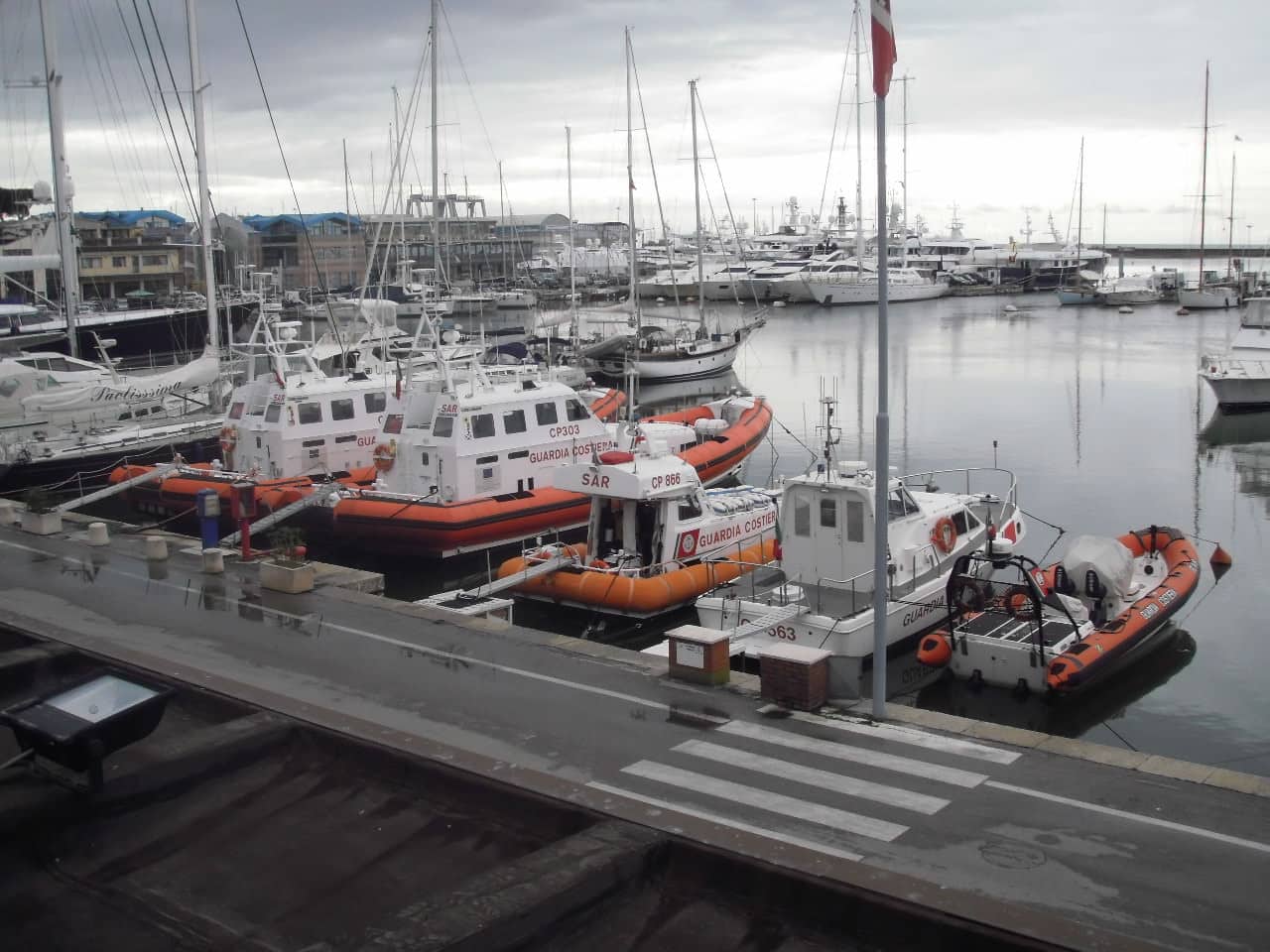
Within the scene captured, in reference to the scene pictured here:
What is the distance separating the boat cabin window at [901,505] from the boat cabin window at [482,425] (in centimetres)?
884

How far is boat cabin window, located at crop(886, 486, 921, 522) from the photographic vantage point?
17.8 metres

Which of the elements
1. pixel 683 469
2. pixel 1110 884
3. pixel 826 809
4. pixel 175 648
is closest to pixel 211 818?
pixel 826 809

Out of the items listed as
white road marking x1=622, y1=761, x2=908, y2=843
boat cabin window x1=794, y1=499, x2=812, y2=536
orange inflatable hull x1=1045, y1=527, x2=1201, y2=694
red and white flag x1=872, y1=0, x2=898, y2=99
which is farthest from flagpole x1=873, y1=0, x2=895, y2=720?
boat cabin window x1=794, y1=499, x2=812, y2=536

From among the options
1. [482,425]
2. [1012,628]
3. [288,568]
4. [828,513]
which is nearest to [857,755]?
[1012,628]

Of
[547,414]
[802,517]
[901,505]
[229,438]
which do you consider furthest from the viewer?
[229,438]

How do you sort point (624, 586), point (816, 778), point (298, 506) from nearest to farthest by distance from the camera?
point (816, 778)
point (624, 586)
point (298, 506)

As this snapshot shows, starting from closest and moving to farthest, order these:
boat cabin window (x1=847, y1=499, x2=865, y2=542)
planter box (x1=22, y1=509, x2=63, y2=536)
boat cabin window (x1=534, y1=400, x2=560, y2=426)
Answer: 1. boat cabin window (x1=847, y1=499, x2=865, y2=542)
2. planter box (x1=22, y1=509, x2=63, y2=536)
3. boat cabin window (x1=534, y1=400, x2=560, y2=426)

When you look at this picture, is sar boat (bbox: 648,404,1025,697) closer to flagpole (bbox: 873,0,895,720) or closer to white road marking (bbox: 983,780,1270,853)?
flagpole (bbox: 873,0,895,720)

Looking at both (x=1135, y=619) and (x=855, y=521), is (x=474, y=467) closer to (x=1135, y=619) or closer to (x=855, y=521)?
(x=855, y=521)

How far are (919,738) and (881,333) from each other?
3.37 meters

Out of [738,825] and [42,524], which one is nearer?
[738,825]

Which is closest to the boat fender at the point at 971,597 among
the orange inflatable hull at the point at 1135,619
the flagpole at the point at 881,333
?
the orange inflatable hull at the point at 1135,619

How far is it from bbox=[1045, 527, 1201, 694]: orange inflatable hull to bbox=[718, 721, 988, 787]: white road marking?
19.6 feet

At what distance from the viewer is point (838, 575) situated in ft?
55.4
